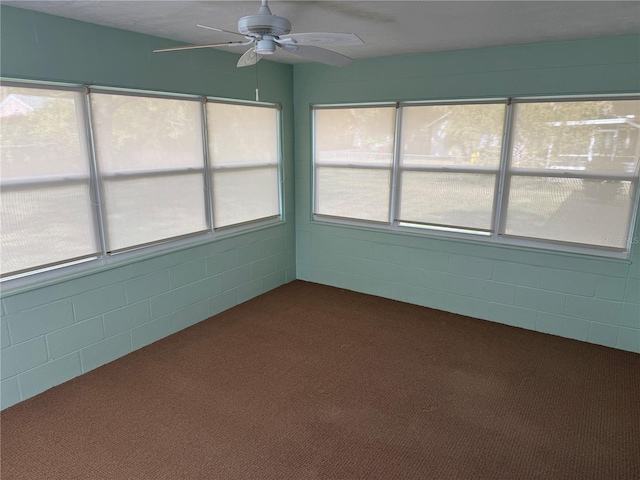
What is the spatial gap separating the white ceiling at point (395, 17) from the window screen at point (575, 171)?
62cm

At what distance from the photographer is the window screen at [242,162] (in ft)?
13.6

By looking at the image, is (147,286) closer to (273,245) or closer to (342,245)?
(273,245)

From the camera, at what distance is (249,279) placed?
15.5 feet

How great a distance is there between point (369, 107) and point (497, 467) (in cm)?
350

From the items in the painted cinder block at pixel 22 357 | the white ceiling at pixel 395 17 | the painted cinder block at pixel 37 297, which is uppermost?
the white ceiling at pixel 395 17

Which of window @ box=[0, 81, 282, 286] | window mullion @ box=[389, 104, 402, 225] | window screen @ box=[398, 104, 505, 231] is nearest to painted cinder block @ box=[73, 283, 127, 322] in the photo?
window @ box=[0, 81, 282, 286]

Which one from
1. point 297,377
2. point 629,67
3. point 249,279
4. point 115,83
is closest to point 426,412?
point 297,377

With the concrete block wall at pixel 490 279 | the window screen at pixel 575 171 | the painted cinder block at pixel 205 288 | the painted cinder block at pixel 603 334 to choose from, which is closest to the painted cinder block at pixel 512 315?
the concrete block wall at pixel 490 279

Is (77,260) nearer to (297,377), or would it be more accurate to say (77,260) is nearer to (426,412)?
(297,377)

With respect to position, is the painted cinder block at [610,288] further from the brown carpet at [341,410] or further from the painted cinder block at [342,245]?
the painted cinder block at [342,245]

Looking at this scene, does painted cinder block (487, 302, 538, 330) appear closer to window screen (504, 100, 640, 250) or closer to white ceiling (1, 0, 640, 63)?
window screen (504, 100, 640, 250)

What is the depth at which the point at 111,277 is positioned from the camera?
336 cm

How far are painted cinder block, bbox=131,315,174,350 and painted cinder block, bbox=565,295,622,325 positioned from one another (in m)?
3.63

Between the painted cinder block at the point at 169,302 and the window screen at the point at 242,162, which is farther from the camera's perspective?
the window screen at the point at 242,162
